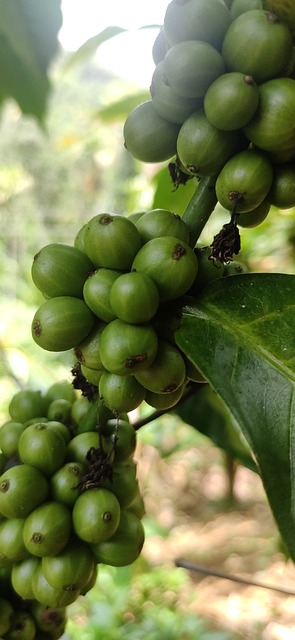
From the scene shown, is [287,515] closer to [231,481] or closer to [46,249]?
[46,249]

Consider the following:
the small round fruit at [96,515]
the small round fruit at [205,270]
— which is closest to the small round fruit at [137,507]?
the small round fruit at [96,515]

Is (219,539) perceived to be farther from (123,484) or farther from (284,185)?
(284,185)

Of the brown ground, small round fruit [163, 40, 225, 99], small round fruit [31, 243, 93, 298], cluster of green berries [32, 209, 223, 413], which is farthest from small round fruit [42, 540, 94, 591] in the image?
the brown ground

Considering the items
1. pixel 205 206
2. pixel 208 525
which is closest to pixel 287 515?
pixel 205 206

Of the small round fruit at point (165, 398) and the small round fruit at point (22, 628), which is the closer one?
the small round fruit at point (165, 398)

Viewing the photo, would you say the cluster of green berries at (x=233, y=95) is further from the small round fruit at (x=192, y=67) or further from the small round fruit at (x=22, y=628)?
the small round fruit at (x=22, y=628)

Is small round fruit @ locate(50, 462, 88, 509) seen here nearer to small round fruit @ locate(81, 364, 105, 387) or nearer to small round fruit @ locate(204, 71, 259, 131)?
small round fruit @ locate(81, 364, 105, 387)

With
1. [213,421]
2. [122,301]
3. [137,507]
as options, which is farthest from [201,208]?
[213,421]
